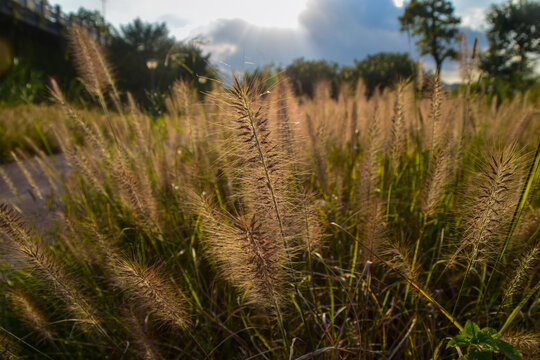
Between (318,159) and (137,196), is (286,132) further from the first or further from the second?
(137,196)

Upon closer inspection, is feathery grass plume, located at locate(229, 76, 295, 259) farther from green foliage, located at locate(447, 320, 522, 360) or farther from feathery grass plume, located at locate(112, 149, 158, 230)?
feathery grass plume, located at locate(112, 149, 158, 230)

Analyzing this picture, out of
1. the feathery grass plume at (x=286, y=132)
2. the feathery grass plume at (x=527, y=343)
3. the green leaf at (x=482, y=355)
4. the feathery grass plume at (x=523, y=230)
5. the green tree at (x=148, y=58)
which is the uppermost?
the green tree at (x=148, y=58)

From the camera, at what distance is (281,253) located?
90 cm

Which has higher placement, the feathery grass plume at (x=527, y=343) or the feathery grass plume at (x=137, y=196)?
the feathery grass plume at (x=137, y=196)

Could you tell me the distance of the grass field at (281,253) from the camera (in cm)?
90

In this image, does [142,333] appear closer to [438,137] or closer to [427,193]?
[427,193]

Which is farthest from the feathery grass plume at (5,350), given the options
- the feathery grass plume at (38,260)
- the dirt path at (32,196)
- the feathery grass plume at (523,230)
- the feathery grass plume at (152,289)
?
the feathery grass plume at (523,230)

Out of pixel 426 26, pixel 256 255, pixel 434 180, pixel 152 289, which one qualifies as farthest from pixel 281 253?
pixel 426 26

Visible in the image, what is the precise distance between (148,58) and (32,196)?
1.75 metres

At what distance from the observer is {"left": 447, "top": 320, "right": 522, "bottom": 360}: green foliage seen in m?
0.79

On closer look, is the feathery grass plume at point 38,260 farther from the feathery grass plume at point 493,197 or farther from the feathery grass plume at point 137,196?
the feathery grass plume at point 493,197

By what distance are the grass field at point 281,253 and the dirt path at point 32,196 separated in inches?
8.3

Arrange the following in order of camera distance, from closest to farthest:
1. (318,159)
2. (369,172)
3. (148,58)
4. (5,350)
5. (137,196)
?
(5,350) < (137,196) < (369,172) < (318,159) < (148,58)

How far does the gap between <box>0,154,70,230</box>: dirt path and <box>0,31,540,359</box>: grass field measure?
0.21 meters
